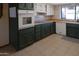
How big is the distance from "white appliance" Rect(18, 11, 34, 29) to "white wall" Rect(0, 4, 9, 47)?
0.11m

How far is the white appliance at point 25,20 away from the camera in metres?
1.13

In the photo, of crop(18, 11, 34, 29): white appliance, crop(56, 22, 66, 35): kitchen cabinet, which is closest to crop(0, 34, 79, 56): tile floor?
crop(56, 22, 66, 35): kitchen cabinet

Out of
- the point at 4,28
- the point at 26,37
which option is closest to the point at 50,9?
the point at 26,37

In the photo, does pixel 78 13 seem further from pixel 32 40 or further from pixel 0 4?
pixel 0 4

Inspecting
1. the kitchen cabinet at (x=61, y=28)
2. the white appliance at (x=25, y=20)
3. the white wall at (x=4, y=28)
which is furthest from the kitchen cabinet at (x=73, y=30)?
the white wall at (x=4, y=28)

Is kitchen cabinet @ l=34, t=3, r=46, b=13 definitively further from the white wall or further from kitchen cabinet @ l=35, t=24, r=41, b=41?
the white wall

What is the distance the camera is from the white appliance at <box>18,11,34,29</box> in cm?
113

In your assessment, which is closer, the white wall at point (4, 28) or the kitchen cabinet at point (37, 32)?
the white wall at point (4, 28)

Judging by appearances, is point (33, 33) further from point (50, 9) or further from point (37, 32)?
point (50, 9)

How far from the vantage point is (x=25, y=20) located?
1.18 metres

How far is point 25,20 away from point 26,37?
6.2 inches

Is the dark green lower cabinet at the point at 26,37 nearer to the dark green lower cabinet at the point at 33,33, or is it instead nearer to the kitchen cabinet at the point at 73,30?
the dark green lower cabinet at the point at 33,33

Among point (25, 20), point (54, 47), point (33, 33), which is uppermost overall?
point (25, 20)

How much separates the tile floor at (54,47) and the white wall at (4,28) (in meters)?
0.14
